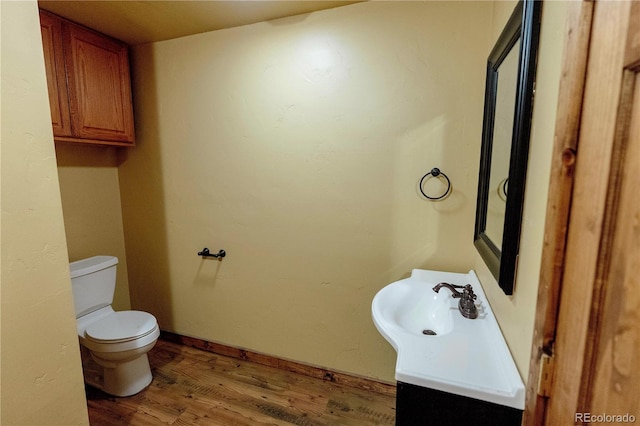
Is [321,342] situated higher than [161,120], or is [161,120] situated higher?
[161,120]

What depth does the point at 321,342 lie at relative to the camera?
6.72 ft

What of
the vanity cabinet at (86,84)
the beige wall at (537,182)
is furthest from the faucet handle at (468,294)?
the vanity cabinet at (86,84)

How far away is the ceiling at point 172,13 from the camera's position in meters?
1.68

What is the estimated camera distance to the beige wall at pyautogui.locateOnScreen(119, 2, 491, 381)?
1.64 meters

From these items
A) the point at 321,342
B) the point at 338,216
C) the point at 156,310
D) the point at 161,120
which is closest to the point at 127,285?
the point at 156,310

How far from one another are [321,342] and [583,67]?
1960 mm

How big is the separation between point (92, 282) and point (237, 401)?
4.09 ft

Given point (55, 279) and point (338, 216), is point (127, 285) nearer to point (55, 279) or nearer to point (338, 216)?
point (55, 279)

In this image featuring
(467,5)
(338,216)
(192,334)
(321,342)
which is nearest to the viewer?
(467,5)

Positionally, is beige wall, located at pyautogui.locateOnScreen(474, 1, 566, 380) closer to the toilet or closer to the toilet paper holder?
the toilet paper holder

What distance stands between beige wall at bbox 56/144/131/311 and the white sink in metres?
Result: 2.24

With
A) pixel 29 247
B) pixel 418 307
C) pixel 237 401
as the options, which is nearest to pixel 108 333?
pixel 237 401

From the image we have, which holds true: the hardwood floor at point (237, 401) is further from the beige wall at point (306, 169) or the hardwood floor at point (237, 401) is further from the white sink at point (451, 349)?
the white sink at point (451, 349)

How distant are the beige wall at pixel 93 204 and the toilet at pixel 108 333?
9.7 inches
